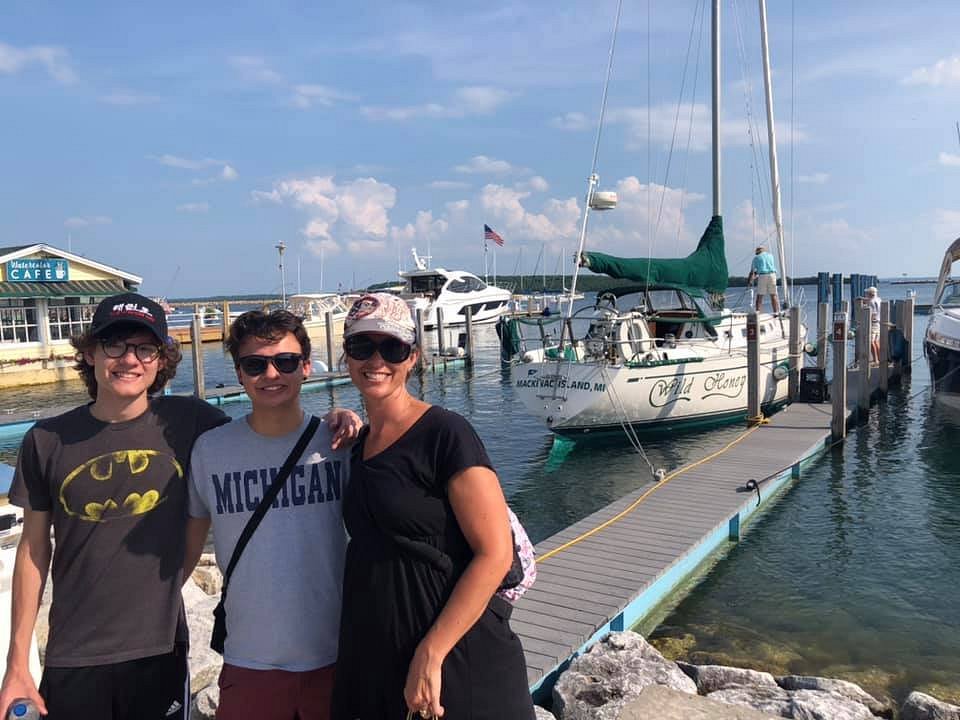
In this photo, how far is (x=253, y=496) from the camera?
2.35 meters

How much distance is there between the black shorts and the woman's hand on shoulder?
962 mm

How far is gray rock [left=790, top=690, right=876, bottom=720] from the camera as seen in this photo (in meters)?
4.61

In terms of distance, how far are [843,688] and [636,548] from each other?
235 centimetres

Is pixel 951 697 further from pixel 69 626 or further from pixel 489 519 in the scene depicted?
pixel 69 626

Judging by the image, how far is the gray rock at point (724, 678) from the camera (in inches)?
203

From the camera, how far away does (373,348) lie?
2.29 meters

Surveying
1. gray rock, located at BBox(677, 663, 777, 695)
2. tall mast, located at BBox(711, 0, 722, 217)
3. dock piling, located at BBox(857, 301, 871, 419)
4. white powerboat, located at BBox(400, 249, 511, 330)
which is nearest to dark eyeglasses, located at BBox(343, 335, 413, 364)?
gray rock, located at BBox(677, 663, 777, 695)

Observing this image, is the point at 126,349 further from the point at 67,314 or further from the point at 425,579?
the point at 67,314

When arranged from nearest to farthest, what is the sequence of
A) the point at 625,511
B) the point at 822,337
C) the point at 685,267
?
1. the point at 625,511
2. the point at 685,267
3. the point at 822,337

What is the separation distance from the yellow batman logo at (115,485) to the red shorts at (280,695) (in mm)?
652

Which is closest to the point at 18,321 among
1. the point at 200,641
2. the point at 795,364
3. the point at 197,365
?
the point at 197,365

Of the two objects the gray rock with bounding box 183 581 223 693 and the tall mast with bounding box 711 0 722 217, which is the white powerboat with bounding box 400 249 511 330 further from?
the gray rock with bounding box 183 581 223 693

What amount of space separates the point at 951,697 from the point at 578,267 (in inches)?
406

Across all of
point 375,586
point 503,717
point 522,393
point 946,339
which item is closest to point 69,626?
point 375,586
